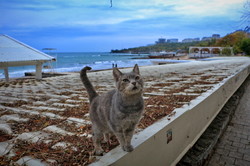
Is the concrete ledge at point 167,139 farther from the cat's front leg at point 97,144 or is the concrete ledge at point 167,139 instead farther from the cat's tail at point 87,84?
the cat's tail at point 87,84

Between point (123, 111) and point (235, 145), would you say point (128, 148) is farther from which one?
point (235, 145)

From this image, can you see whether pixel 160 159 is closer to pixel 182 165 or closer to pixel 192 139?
pixel 182 165

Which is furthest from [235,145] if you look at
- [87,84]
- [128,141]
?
[87,84]

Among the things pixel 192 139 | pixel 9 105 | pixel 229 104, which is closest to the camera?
pixel 192 139

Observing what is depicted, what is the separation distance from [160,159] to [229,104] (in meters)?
5.04

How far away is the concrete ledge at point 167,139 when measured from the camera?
2051 millimetres

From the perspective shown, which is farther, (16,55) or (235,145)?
(16,55)

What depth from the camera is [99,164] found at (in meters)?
1.82

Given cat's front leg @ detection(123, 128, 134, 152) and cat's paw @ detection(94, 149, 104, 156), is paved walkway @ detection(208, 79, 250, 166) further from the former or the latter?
cat's paw @ detection(94, 149, 104, 156)

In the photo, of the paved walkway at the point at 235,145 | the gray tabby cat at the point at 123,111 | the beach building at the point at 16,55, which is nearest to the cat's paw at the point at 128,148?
the gray tabby cat at the point at 123,111

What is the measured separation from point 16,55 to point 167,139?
11.9 meters

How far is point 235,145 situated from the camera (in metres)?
4.22

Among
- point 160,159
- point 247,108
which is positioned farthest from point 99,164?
point 247,108

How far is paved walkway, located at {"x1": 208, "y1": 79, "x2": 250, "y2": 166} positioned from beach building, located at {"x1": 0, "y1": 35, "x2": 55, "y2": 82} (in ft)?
37.3
